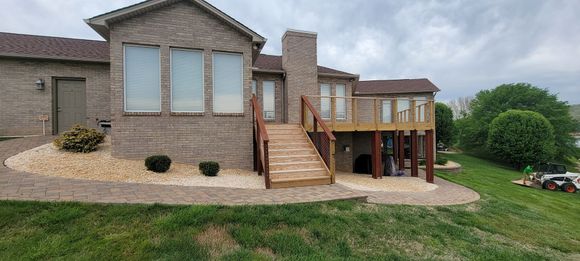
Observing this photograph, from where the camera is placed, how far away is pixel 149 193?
5.11 m

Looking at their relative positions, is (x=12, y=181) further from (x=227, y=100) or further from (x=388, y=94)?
(x=388, y=94)

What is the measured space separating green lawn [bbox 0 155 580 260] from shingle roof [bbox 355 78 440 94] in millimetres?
17085

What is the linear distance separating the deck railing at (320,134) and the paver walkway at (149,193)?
1.01 m

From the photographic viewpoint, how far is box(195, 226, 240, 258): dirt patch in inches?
131

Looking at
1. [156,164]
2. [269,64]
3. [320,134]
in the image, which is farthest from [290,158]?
[269,64]

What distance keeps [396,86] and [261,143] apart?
18298mm

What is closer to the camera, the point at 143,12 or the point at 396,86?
the point at 143,12

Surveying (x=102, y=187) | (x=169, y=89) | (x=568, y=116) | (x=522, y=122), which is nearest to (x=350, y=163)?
(x=169, y=89)

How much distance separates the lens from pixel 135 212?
13.1ft

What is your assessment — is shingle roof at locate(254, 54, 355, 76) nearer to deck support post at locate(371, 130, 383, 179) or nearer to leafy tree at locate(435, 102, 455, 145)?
deck support post at locate(371, 130, 383, 179)

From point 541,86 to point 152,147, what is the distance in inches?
1809

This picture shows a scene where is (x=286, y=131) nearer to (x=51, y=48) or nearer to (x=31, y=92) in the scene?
(x=31, y=92)

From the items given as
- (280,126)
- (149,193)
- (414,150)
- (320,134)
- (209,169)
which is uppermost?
(280,126)

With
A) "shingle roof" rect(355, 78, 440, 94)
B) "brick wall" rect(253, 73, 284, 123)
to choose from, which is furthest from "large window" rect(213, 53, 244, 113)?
"shingle roof" rect(355, 78, 440, 94)
